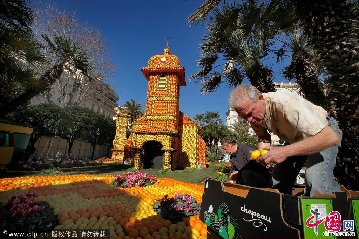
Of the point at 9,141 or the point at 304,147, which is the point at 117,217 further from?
the point at 9,141

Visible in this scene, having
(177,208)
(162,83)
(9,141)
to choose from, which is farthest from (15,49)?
(162,83)

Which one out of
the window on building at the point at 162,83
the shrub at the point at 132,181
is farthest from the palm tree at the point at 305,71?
the window on building at the point at 162,83

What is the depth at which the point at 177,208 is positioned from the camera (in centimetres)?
498

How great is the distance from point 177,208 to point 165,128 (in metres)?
15.6

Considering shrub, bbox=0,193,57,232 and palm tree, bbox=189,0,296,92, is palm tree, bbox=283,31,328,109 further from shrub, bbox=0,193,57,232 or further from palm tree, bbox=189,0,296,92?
shrub, bbox=0,193,57,232

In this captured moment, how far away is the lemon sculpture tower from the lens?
19.9m

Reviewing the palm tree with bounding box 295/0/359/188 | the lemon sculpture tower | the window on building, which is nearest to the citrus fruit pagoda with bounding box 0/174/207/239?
the palm tree with bounding box 295/0/359/188

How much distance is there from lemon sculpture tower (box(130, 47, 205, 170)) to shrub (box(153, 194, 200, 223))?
1414cm

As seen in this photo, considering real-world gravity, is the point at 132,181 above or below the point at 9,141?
below

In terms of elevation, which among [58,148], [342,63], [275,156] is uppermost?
[58,148]

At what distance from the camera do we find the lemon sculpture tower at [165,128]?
65.4ft

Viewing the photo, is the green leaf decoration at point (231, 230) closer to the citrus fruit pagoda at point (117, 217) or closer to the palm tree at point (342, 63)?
the citrus fruit pagoda at point (117, 217)

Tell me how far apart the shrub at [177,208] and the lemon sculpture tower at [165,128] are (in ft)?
46.4

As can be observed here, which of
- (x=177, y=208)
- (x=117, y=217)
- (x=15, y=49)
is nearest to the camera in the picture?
(x=117, y=217)
